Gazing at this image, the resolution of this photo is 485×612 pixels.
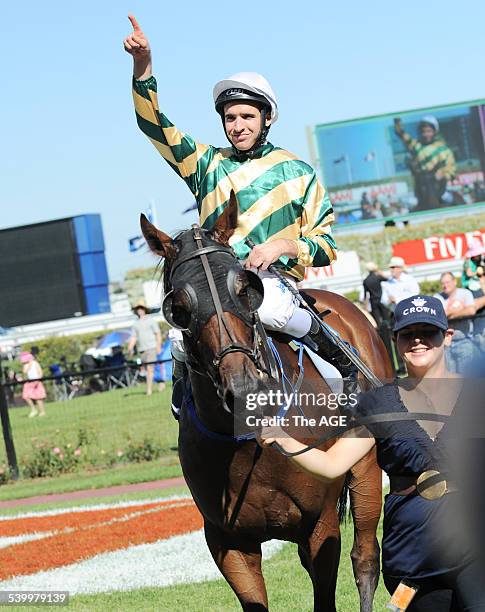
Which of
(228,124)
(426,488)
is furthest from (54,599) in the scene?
(426,488)

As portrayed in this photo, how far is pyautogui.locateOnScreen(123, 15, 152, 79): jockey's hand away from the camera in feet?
15.3

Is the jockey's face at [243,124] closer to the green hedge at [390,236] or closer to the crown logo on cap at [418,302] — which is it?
the crown logo on cap at [418,302]

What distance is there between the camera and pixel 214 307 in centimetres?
390

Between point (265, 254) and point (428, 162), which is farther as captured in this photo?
point (428, 162)

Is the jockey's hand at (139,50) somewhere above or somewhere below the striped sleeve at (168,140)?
above

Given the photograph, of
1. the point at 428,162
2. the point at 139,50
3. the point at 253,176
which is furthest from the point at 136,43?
the point at 428,162

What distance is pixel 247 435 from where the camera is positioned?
430cm

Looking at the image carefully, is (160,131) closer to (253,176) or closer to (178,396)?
(253,176)

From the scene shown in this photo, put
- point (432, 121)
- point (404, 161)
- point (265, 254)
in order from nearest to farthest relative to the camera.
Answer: point (265, 254)
point (432, 121)
point (404, 161)

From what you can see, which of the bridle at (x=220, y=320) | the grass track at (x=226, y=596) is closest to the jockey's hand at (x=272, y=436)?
the bridle at (x=220, y=320)

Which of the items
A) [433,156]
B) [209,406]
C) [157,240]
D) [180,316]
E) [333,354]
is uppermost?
[433,156]

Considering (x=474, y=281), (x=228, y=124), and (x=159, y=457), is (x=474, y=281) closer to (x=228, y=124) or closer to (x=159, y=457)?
(x=159, y=457)

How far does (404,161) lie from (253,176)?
37.0m

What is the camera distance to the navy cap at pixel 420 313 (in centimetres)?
357
